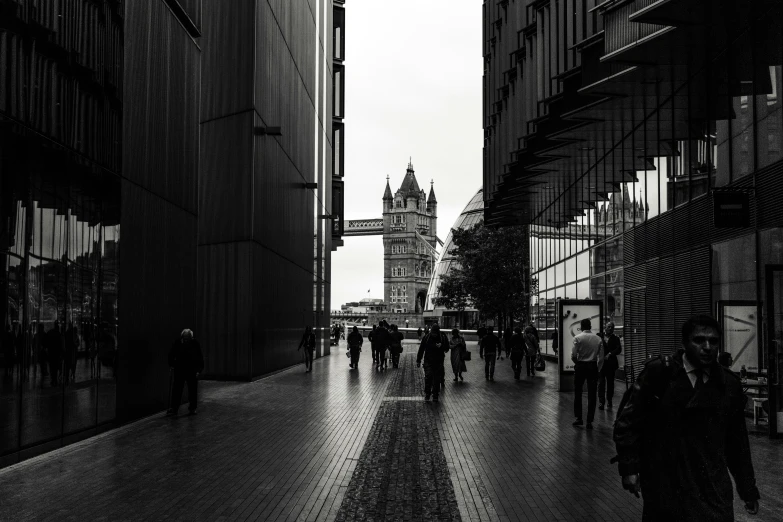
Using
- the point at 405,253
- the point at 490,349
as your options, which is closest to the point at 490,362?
the point at 490,349

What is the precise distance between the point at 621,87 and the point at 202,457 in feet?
33.6

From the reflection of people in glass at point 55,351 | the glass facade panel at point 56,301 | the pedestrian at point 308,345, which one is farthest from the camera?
the pedestrian at point 308,345

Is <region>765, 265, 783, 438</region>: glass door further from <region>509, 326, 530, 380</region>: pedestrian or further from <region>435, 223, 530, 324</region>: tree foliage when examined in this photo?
<region>435, 223, 530, 324</region>: tree foliage

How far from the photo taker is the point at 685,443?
4.12m

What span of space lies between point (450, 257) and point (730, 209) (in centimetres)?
8767

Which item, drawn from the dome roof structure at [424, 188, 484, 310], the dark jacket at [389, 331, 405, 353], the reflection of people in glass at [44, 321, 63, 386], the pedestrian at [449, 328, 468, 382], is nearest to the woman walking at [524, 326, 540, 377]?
the pedestrian at [449, 328, 468, 382]

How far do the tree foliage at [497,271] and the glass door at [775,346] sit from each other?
1365 inches

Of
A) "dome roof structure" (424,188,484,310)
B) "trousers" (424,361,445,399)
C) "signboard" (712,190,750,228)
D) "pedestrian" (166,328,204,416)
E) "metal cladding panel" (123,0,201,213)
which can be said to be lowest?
"trousers" (424,361,445,399)

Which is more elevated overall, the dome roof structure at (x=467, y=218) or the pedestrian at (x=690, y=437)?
the dome roof structure at (x=467, y=218)

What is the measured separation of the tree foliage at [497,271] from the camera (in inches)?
1933

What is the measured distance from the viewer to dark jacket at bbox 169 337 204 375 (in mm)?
14539

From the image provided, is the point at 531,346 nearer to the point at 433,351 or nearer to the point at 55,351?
the point at 433,351

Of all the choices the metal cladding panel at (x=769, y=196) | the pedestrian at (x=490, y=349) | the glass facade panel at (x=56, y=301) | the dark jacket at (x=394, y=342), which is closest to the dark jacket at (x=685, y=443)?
the glass facade panel at (x=56, y=301)

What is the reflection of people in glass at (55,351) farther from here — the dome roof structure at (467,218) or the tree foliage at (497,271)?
the dome roof structure at (467,218)
